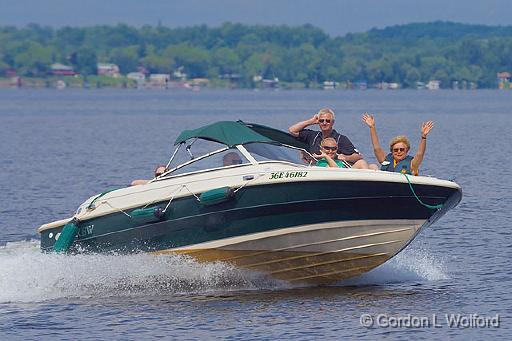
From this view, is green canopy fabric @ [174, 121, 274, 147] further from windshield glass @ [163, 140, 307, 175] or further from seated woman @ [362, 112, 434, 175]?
seated woman @ [362, 112, 434, 175]

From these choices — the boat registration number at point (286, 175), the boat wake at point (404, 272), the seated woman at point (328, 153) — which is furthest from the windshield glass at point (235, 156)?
the boat wake at point (404, 272)

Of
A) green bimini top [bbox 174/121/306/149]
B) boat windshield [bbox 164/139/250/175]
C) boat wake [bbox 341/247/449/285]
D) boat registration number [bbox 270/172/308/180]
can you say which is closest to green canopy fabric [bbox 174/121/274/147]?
green bimini top [bbox 174/121/306/149]

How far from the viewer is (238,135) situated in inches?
720

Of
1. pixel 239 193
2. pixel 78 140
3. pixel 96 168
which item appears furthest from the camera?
pixel 78 140

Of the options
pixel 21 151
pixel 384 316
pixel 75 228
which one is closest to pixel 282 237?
pixel 384 316

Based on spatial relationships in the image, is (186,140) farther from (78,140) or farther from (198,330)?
(78,140)

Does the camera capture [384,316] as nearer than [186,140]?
Yes

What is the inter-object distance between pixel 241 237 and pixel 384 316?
226 cm

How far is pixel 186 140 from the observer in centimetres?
1855

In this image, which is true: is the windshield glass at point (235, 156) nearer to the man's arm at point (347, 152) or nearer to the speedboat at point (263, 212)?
the speedboat at point (263, 212)

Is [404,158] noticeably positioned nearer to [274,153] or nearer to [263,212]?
[274,153]

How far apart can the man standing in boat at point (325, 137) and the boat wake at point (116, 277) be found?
187 centimetres

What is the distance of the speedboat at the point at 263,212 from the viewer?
17.5 metres

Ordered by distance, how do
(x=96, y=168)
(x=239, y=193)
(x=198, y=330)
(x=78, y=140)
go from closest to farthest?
(x=198, y=330) → (x=239, y=193) → (x=96, y=168) → (x=78, y=140)
